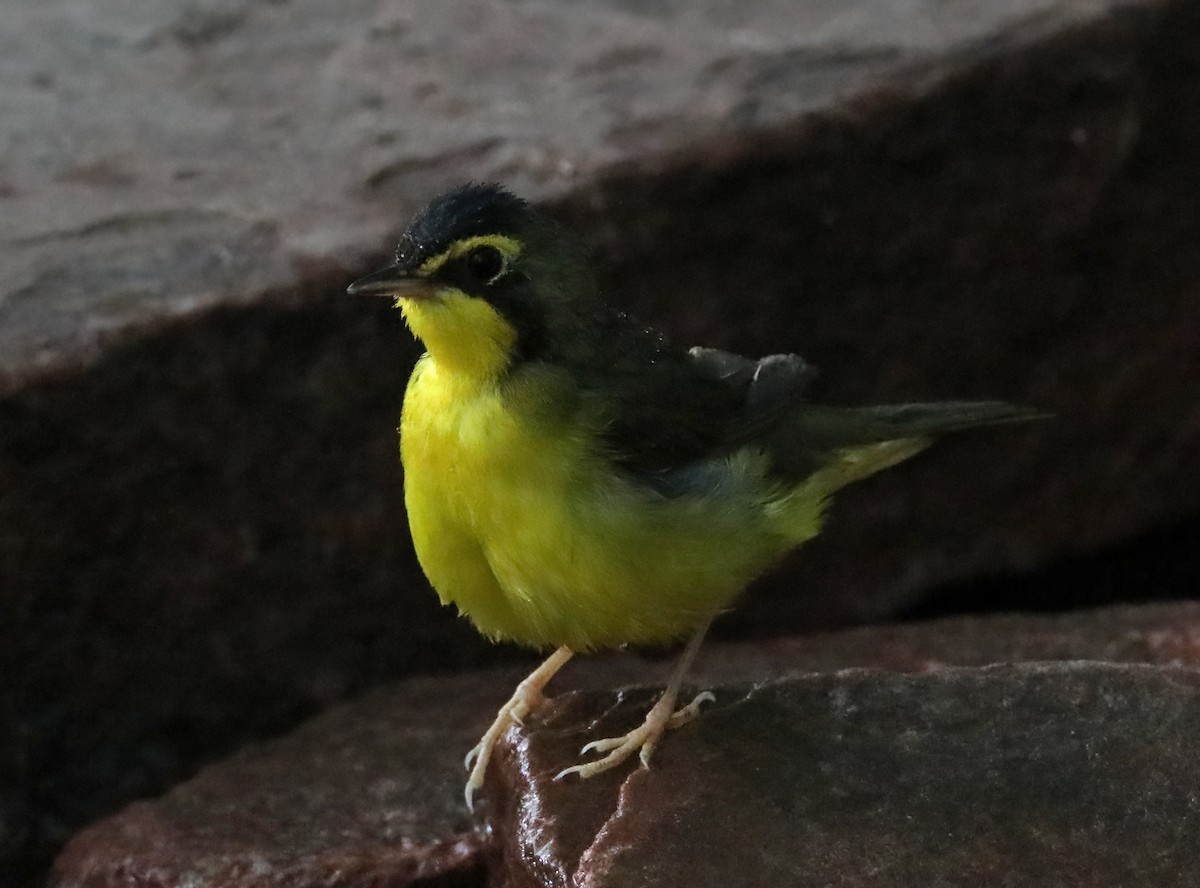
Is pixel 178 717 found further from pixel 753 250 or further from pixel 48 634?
pixel 753 250

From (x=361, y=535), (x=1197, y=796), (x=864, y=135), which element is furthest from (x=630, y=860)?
(x=864, y=135)

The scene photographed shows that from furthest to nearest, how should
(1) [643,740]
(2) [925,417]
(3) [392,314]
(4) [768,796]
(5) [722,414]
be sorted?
(3) [392,314]
(2) [925,417]
(5) [722,414]
(1) [643,740]
(4) [768,796]

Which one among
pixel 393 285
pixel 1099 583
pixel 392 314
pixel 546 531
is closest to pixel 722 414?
pixel 546 531

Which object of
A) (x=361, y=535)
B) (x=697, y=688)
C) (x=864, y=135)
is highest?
(x=864, y=135)

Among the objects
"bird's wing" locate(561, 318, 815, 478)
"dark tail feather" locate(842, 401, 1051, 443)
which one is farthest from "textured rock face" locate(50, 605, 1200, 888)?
"dark tail feather" locate(842, 401, 1051, 443)

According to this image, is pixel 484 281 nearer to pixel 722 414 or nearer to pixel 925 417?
pixel 722 414

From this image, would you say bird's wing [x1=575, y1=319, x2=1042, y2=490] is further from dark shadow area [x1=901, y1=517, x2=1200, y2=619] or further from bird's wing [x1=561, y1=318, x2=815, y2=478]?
dark shadow area [x1=901, y1=517, x2=1200, y2=619]

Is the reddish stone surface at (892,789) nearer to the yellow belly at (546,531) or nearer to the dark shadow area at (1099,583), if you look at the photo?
the yellow belly at (546,531)
